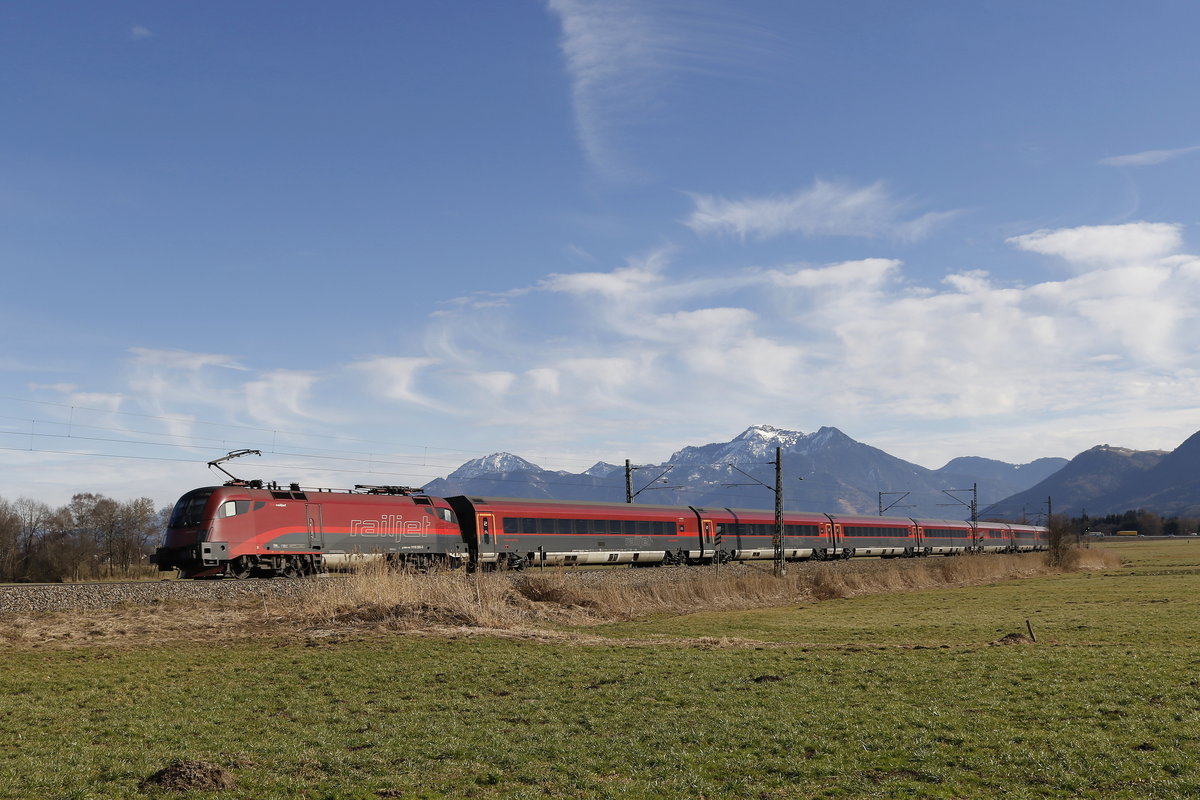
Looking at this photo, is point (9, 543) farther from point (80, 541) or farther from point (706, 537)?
point (706, 537)

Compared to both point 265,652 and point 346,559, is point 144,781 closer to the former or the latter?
point 265,652

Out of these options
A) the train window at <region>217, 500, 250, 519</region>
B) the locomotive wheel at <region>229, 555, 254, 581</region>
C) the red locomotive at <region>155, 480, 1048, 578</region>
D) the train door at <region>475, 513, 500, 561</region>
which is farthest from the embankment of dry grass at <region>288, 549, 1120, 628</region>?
the locomotive wheel at <region>229, 555, 254, 581</region>

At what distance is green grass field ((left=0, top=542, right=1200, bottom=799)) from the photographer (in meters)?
9.57

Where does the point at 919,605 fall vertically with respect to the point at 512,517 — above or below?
below

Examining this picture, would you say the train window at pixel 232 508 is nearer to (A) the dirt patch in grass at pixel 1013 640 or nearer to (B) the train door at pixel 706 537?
(A) the dirt patch in grass at pixel 1013 640

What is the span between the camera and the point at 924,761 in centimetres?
1019

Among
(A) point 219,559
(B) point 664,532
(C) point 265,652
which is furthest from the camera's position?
(B) point 664,532

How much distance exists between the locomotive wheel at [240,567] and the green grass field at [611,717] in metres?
17.0

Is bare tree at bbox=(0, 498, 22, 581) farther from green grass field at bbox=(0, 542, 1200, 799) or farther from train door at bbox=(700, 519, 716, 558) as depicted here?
green grass field at bbox=(0, 542, 1200, 799)

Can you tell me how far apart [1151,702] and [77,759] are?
14311mm

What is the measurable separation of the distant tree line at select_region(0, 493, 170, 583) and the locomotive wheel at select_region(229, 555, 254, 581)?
77.9ft

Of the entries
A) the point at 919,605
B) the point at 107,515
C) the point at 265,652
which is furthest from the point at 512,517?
the point at 107,515

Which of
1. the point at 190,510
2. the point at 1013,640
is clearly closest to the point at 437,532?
the point at 190,510

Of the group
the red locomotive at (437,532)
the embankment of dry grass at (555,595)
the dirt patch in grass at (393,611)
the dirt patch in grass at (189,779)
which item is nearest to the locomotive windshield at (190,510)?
the red locomotive at (437,532)
